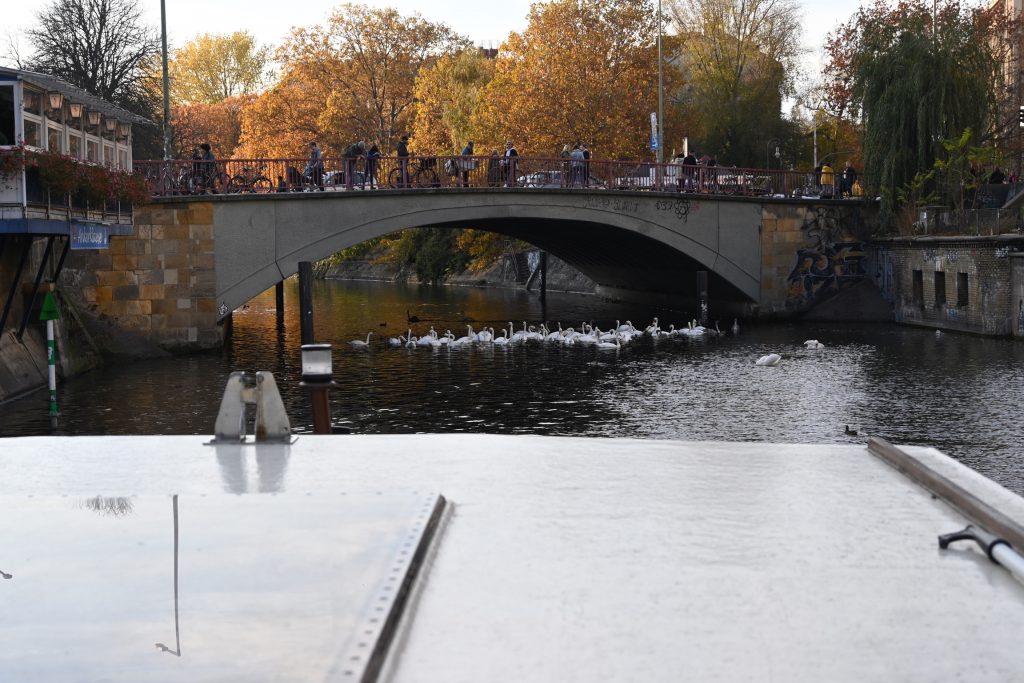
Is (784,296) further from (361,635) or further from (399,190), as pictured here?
(361,635)

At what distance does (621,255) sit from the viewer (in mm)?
42281

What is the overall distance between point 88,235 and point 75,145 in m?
2.03

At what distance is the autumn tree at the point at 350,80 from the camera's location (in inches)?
2157

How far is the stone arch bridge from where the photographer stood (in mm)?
28141

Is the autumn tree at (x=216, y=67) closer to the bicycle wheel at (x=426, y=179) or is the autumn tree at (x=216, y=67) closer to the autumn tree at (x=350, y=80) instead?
the autumn tree at (x=350, y=80)

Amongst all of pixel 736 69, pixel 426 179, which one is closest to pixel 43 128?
pixel 426 179

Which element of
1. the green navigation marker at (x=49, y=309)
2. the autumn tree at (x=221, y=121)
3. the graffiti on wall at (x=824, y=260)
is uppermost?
the autumn tree at (x=221, y=121)

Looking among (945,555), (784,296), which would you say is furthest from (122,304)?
(945,555)

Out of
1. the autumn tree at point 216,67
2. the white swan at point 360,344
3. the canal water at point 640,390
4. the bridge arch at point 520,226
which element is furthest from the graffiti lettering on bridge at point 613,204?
the autumn tree at point 216,67

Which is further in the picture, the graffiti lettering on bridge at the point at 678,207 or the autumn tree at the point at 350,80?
the autumn tree at the point at 350,80

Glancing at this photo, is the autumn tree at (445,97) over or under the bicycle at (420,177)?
over

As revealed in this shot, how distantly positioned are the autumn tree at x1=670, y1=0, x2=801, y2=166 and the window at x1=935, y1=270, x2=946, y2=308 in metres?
20.2

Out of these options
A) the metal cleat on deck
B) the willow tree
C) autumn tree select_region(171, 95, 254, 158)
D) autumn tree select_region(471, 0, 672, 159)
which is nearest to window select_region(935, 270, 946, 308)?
the willow tree

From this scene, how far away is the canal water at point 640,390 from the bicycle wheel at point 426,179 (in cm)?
396
